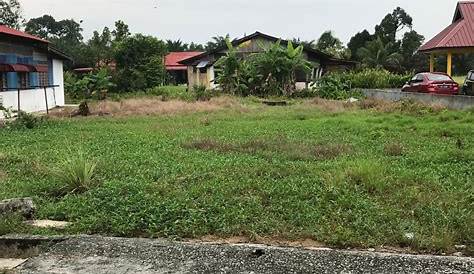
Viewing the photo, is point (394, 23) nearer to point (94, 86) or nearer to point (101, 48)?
point (101, 48)

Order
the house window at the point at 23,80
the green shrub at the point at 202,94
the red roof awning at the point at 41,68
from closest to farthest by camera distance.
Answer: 1. the house window at the point at 23,80
2. the red roof awning at the point at 41,68
3. the green shrub at the point at 202,94

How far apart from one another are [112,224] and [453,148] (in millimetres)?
7110

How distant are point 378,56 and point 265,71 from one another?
23.2 metres

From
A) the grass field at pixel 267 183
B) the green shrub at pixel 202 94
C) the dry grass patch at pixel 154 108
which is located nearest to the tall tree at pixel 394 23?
the green shrub at pixel 202 94

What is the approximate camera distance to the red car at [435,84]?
932 inches

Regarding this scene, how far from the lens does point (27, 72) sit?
24.2m

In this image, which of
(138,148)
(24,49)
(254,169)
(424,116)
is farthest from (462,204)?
(24,49)

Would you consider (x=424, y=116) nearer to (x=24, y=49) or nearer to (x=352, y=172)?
(x=352, y=172)

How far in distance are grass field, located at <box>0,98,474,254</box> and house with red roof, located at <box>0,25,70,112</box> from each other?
855 centimetres

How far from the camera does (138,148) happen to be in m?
11.2

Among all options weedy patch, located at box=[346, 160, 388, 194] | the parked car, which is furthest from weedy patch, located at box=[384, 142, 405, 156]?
the parked car

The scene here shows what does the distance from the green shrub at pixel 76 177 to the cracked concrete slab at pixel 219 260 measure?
7.52 ft

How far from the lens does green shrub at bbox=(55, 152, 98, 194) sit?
741cm

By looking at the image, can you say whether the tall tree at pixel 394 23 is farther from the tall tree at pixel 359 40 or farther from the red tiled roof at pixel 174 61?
the red tiled roof at pixel 174 61
